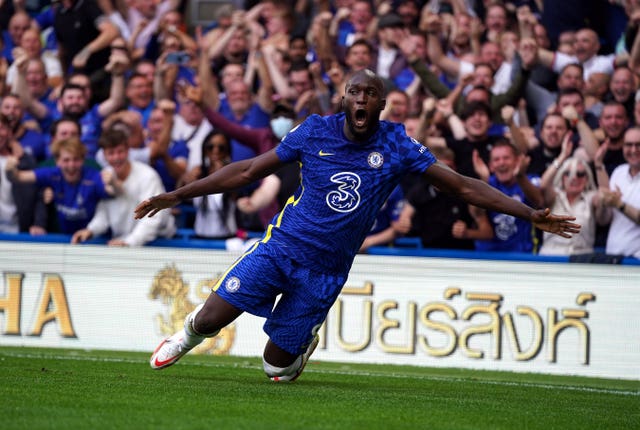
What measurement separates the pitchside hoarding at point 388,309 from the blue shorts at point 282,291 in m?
3.75

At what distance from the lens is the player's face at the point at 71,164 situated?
13477 millimetres

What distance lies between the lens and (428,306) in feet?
39.8

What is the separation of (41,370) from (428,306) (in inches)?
181

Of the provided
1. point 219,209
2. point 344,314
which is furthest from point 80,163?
point 344,314

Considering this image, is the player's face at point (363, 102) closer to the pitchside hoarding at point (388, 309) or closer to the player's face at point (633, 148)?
the pitchside hoarding at point (388, 309)

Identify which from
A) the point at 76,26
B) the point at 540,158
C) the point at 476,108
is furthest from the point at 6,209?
the point at 540,158

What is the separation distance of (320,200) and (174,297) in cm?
508

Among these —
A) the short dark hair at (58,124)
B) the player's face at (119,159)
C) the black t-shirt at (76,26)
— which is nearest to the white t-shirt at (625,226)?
the player's face at (119,159)

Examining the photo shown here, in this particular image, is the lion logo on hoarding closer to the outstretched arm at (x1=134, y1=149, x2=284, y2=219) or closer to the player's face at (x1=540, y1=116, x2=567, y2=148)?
the player's face at (x1=540, y1=116, x2=567, y2=148)

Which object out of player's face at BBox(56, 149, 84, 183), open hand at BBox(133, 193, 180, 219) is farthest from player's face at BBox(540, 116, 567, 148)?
open hand at BBox(133, 193, 180, 219)

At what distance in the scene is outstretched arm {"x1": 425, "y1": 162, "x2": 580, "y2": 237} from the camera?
7863 mm

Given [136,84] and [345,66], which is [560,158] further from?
[136,84]

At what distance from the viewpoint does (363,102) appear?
26.0ft

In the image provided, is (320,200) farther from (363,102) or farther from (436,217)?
(436,217)
